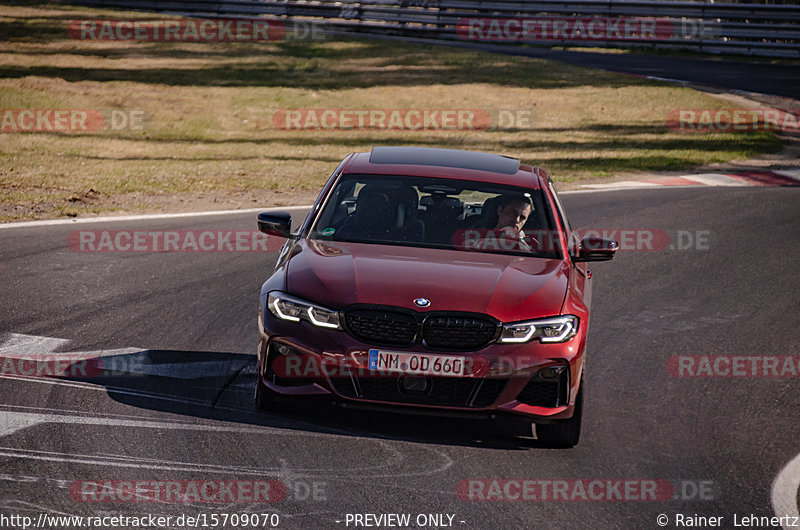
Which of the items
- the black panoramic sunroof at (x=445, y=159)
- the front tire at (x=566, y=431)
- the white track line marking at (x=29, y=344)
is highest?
the black panoramic sunroof at (x=445, y=159)

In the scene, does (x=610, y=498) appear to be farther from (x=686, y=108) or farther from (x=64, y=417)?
(x=686, y=108)

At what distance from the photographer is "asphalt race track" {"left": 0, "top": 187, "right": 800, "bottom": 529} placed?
5.21m

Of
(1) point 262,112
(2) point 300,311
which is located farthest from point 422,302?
(1) point 262,112

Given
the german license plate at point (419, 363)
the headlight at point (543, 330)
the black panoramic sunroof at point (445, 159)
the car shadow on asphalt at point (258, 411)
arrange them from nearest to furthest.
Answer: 1. the german license plate at point (419, 363)
2. the headlight at point (543, 330)
3. the car shadow on asphalt at point (258, 411)
4. the black panoramic sunroof at point (445, 159)

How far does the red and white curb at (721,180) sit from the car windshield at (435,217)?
32.8ft

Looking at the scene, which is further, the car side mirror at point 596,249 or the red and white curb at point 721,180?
the red and white curb at point 721,180

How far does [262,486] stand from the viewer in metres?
5.22

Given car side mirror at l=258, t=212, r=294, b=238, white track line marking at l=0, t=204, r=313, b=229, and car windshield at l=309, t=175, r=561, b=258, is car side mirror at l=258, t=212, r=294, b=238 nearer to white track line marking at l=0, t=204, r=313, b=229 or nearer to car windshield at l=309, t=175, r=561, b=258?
car windshield at l=309, t=175, r=561, b=258

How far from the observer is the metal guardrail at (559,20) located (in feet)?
108

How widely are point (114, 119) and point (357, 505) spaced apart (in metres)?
20.3

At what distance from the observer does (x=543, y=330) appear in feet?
19.9

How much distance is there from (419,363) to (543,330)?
2.56 feet

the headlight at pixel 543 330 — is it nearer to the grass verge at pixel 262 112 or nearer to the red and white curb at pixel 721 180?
the grass verge at pixel 262 112

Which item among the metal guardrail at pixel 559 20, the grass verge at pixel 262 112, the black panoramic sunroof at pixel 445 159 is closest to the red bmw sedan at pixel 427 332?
the black panoramic sunroof at pixel 445 159
